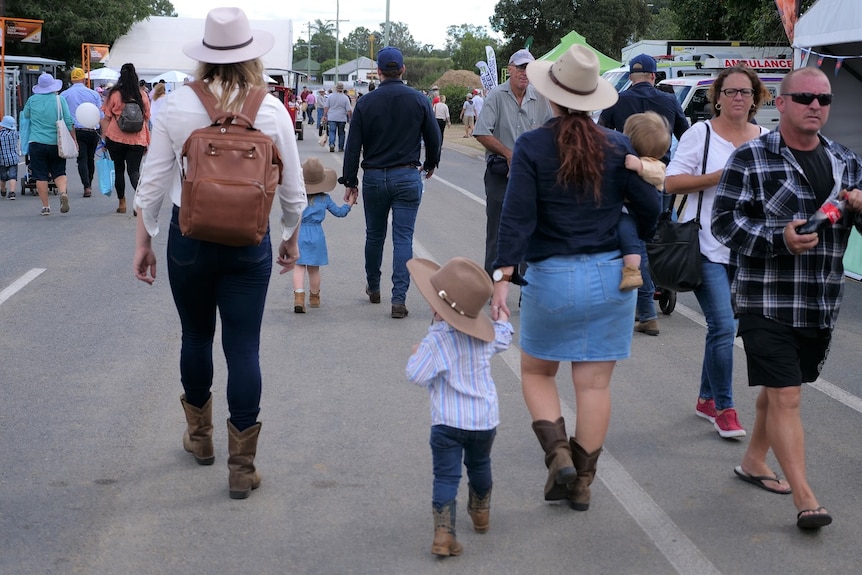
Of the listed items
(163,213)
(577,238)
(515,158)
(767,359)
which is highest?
(515,158)

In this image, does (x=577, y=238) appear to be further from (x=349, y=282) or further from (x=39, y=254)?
(x=39, y=254)

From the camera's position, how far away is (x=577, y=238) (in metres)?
4.46

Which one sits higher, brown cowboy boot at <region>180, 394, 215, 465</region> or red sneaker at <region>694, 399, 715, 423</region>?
brown cowboy boot at <region>180, 394, 215, 465</region>

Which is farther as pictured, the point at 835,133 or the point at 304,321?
the point at 835,133

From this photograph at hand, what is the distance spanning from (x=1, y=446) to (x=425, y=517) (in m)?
2.20

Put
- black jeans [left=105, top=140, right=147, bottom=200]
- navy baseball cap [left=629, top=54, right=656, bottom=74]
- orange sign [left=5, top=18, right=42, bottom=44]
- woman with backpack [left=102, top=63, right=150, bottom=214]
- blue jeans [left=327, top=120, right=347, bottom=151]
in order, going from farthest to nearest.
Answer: blue jeans [left=327, top=120, right=347, bottom=151]
orange sign [left=5, top=18, right=42, bottom=44]
black jeans [left=105, top=140, right=147, bottom=200]
woman with backpack [left=102, top=63, right=150, bottom=214]
navy baseball cap [left=629, top=54, right=656, bottom=74]

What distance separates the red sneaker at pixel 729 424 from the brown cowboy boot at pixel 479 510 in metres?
1.82

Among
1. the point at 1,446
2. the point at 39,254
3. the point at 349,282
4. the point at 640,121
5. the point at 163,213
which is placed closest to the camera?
the point at 640,121

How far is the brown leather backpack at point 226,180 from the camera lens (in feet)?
13.7

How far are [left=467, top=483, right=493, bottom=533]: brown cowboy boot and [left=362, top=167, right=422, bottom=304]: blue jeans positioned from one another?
411 cm

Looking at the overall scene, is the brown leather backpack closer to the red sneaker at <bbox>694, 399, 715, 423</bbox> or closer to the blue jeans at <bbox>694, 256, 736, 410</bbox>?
the blue jeans at <bbox>694, 256, 736, 410</bbox>

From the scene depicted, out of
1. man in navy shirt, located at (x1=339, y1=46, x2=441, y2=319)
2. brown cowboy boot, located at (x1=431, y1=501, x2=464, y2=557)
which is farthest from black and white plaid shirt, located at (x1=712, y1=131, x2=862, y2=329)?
man in navy shirt, located at (x1=339, y1=46, x2=441, y2=319)

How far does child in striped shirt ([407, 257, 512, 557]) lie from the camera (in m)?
4.00

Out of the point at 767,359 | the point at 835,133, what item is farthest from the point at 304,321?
the point at 835,133
